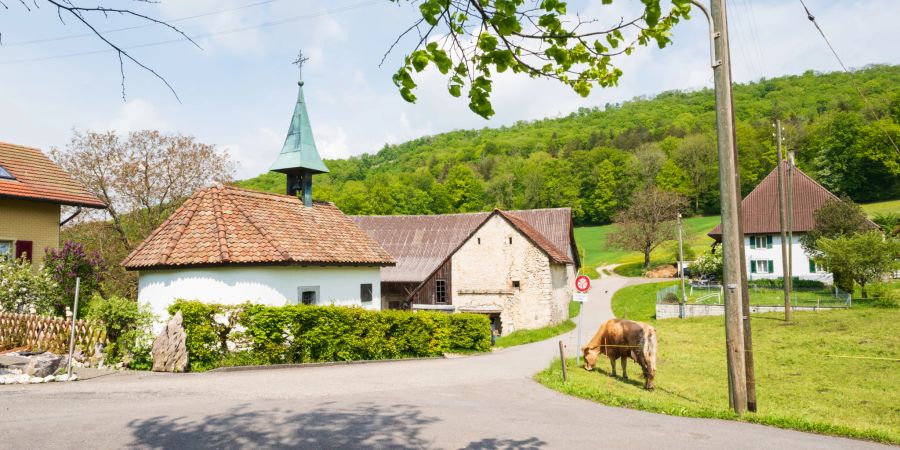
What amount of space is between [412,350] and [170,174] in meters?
22.7

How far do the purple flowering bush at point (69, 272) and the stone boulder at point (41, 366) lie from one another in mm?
7388

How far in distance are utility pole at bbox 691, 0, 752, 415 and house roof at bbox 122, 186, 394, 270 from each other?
43.5 feet

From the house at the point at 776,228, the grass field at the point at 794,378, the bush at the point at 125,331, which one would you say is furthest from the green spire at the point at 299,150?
the house at the point at 776,228

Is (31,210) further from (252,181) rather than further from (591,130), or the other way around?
(591,130)

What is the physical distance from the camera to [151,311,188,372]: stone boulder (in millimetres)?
14258

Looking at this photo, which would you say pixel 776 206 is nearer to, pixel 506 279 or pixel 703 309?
pixel 703 309

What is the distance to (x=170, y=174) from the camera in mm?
34031

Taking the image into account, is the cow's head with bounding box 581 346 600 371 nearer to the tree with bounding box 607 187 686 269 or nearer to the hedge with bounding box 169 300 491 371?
the hedge with bounding box 169 300 491 371

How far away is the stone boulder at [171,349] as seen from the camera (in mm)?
14258

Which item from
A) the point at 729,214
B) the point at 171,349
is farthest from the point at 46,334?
the point at 729,214

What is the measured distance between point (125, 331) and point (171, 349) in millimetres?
1781

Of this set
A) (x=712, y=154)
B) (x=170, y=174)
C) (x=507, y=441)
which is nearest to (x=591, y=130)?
(x=712, y=154)

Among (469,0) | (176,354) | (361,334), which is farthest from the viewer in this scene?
(361,334)

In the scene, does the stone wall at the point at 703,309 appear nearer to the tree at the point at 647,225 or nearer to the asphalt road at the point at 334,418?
the asphalt road at the point at 334,418
